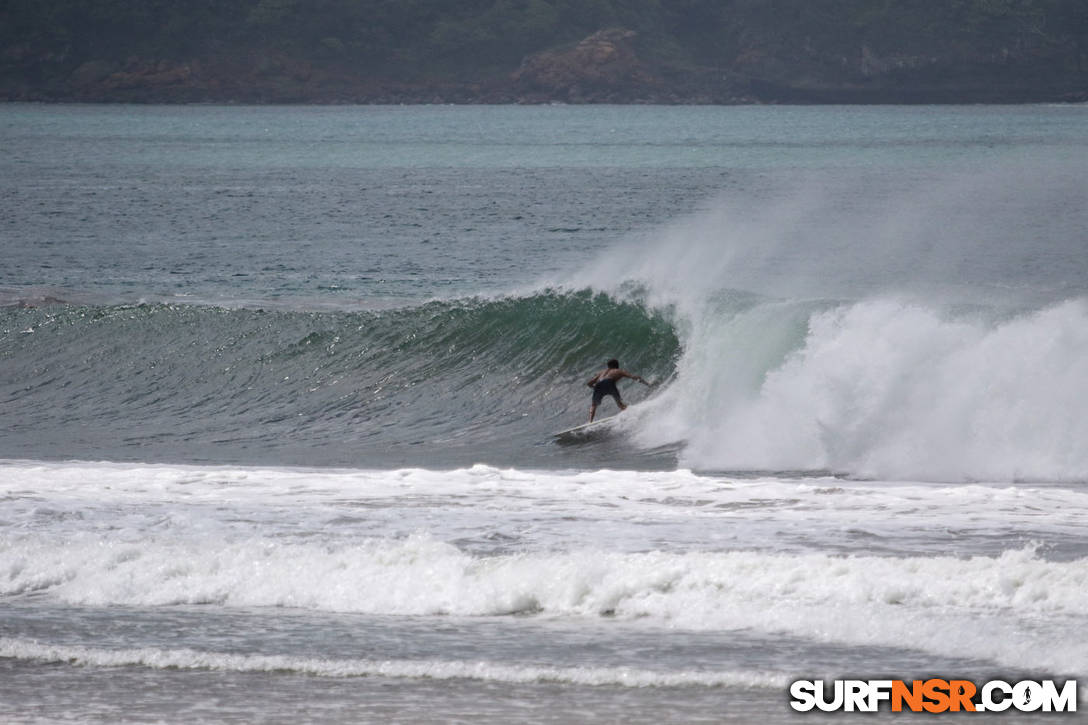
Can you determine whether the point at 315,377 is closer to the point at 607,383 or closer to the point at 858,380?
the point at 607,383

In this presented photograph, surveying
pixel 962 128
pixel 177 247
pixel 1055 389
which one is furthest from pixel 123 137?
pixel 1055 389

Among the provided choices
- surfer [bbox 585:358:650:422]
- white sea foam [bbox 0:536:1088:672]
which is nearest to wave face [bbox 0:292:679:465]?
surfer [bbox 585:358:650:422]

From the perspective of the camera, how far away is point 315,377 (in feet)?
71.3

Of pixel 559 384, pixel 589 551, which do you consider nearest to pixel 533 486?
pixel 589 551

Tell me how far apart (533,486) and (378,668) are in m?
4.97

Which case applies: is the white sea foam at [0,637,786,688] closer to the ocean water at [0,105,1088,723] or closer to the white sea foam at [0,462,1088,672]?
the ocean water at [0,105,1088,723]

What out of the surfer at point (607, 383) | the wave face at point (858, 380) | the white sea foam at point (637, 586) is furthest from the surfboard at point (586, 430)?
the white sea foam at point (637, 586)

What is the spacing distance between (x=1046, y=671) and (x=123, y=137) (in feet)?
432

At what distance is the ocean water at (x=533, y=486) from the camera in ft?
27.0

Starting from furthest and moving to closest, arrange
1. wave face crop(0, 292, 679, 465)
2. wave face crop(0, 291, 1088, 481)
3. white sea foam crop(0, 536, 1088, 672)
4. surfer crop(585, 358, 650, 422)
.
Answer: wave face crop(0, 292, 679, 465) < surfer crop(585, 358, 650, 422) < wave face crop(0, 291, 1088, 481) < white sea foam crop(0, 536, 1088, 672)

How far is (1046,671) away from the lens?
795cm

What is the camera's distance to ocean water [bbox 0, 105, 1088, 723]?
824 centimetres

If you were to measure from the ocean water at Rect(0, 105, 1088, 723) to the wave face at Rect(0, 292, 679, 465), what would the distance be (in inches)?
3.0

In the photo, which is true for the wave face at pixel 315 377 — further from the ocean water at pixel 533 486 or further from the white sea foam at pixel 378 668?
the white sea foam at pixel 378 668
